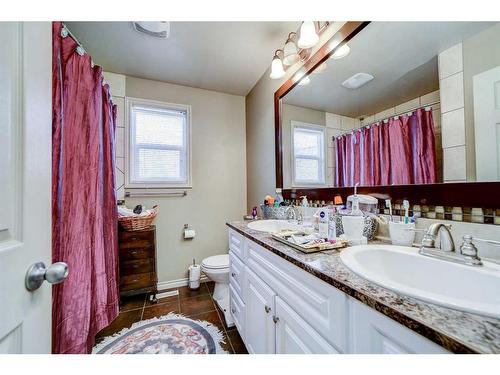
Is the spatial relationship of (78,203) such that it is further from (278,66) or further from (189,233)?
(278,66)

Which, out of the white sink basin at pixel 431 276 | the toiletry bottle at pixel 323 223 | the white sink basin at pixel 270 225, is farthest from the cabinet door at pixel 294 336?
the white sink basin at pixel 270 225

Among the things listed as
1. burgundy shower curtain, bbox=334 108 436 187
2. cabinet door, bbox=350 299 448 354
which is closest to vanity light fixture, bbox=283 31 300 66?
burgundy shower curtain, bbox=334 108 436 187

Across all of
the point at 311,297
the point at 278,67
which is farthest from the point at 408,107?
the point at 278,67

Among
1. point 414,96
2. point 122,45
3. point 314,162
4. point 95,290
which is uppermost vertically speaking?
point 122,45

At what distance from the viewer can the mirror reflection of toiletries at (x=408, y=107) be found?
0.70m

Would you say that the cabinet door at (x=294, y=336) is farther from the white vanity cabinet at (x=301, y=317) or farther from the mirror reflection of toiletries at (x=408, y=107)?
the mirror reflection of toiletries at (x=408, y=107)

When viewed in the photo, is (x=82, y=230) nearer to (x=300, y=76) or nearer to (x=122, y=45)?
(x=122, y=45)

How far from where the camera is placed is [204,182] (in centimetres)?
246

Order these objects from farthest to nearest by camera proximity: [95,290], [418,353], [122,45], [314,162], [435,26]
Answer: [122,45]
[314,162]
[95,290]
[435,26]
[418,353]

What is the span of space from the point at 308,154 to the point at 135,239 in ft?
5.73

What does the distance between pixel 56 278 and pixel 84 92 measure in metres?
1.25

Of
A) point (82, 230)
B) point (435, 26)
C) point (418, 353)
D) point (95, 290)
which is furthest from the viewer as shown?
point (95, 290)

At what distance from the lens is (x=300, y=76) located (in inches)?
61.1
